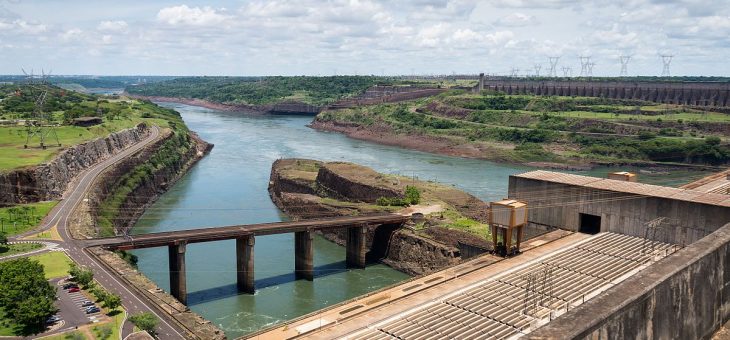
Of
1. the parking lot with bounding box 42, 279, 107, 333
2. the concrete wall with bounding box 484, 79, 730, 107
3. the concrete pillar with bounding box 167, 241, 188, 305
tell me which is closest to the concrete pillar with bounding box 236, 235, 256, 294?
the concrete pillar with bounding box 167, 241, 188, 305

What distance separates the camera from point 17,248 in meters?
46.1

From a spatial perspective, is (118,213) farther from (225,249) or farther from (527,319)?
(527,319)

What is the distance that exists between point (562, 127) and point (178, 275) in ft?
371

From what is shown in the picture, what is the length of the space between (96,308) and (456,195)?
4625 centimetres

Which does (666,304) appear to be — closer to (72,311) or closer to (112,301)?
(112,301)

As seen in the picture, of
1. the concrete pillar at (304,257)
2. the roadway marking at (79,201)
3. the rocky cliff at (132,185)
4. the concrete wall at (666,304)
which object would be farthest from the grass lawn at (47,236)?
the concrete wall at (666,304)

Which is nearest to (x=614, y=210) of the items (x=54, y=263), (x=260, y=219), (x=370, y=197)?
(x=54, y=263)

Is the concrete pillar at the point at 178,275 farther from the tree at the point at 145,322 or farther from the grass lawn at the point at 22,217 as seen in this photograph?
the grass lawn at the point at 22,217

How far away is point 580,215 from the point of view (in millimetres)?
39281

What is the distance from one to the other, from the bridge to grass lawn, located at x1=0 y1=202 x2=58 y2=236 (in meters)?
8.05

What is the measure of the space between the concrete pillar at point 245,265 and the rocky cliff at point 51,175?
2555 centimetres

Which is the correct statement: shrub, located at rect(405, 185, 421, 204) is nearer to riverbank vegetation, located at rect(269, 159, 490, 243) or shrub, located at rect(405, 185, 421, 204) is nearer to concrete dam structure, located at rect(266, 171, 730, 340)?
riverbank vegetation, located at rect(269, 159, 490, 243)

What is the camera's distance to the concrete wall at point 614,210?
34.4m

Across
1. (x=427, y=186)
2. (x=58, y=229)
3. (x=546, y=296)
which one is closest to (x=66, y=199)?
(x=58, y=229)
